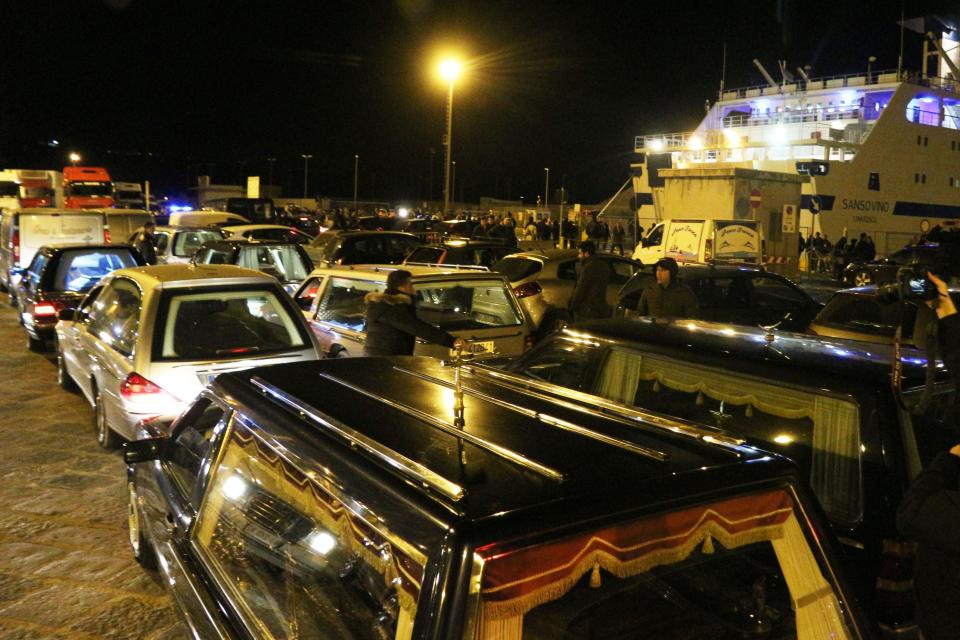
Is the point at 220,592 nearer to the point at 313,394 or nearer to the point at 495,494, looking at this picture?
the point at 313,394

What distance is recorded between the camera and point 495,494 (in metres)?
1.87

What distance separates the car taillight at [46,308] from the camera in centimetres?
1050

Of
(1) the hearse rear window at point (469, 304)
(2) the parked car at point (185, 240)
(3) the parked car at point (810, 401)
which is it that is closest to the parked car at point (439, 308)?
(1) the hearse rear window at point (469, 304)

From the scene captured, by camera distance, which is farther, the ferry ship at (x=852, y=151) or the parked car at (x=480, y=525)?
the ferry ship at (x=852, y=151)

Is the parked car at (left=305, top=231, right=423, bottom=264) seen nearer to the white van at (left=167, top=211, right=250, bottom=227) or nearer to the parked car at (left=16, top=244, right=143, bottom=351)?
the parked car at (left=16, top=244, right=143, bottom=351)

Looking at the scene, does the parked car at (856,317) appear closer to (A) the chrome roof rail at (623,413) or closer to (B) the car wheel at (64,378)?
(A) the chrome roof rail at (623,413)

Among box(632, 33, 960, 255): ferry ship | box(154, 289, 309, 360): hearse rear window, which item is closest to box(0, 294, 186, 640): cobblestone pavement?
box(154, 289, 309, 360): hearse rear window

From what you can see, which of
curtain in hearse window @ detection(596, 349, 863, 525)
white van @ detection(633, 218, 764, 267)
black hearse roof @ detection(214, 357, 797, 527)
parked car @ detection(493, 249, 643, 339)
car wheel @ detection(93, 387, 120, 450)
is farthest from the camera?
white van @ detection(633, 218, 764, 267)

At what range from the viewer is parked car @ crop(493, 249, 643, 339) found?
12.4m

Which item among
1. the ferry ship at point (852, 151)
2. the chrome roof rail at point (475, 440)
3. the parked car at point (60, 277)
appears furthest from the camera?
the ferry ship at point (852, 151)

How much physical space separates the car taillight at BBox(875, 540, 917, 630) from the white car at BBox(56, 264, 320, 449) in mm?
4491

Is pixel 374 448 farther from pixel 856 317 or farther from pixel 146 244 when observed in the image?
pixel 146 244

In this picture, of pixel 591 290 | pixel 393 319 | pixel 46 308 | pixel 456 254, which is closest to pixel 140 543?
pixel 393 319

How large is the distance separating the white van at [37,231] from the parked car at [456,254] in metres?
6.54
